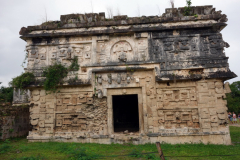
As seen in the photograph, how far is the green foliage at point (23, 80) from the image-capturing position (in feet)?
27.0

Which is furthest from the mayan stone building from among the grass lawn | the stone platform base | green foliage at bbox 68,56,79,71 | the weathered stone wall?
the weathered stone wall

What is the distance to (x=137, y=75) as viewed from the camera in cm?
845

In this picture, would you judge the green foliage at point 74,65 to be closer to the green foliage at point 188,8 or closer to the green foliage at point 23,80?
the green foliage at point 23,80

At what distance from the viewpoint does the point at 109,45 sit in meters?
8.69

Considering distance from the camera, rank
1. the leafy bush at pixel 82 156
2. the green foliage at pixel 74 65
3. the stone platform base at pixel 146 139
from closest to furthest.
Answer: the leafy bush at pixel 82 156 → the stone platform base at pixel 146 139 → the green foliage at pixel 74 65

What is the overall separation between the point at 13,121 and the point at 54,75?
11.8ft

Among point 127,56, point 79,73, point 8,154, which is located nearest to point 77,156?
point 8,154

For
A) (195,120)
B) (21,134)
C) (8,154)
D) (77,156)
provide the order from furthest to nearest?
1. (21,134)
2. (195,120)
3. (8,154)
4. (77,156)

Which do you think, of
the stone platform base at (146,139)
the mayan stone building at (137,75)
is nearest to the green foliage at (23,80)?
the mayan stone building at (137,75)

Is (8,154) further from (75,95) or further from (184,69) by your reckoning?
(184,69)

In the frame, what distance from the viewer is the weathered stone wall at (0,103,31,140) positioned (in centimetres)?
888

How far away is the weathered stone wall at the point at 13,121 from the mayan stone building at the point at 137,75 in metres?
1.66

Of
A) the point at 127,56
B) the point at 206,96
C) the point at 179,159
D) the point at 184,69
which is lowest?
the point at 179,159

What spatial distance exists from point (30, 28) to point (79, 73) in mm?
3278
